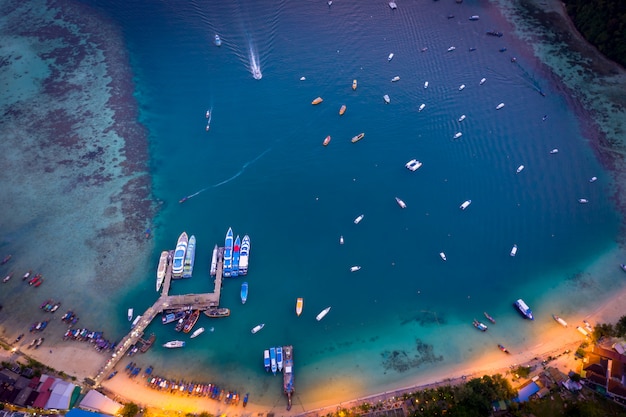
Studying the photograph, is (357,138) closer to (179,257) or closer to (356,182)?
(356,182)

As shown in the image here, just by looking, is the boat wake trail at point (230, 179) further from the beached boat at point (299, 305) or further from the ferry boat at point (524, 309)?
the ferry boat at point (524, 309)

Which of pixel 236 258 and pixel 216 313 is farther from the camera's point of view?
pixel 236 258

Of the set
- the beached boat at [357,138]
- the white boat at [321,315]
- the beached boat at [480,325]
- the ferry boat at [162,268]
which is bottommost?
the white boat at [321,315]

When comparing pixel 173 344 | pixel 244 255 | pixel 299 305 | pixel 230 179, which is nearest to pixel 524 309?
pixel 299 305

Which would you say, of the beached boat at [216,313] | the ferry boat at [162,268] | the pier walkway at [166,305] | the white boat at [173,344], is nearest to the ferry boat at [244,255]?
the pier walkway at [166,305]

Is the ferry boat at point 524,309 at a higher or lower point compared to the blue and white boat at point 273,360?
higher

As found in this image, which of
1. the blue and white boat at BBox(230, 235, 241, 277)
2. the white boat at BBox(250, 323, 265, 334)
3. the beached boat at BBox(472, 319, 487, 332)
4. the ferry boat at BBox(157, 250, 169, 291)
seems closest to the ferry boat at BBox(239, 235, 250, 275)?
the blue and white boat at BBox(230, 235, 241, 277)

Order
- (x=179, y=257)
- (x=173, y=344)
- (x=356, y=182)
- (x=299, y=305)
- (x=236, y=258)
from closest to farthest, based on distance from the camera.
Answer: (x=173, y=344)
(x=299, y=305)
(x=179, y=257)
(x=236, y=258)
(x=356, y=182)
